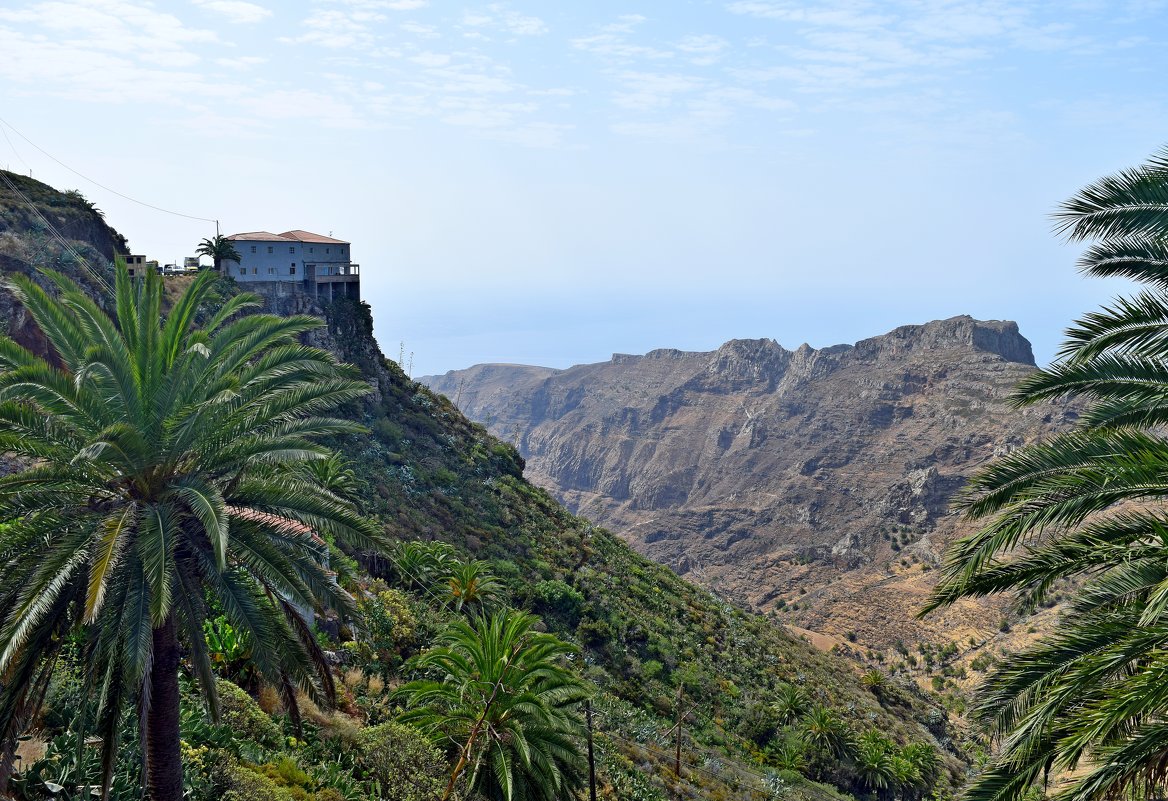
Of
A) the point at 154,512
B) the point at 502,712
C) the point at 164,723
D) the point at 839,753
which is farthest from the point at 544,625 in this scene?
the point at 154,512

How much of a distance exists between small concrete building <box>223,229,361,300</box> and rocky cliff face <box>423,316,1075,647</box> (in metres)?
58.1

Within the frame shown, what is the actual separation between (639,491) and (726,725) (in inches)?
5497

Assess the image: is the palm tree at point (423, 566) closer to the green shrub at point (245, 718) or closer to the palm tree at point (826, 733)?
the green shrub at point (245, 718)

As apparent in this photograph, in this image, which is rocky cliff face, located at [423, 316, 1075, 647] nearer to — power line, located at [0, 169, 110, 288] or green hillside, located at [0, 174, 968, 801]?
green hillside, located at [0, 174, 968, 801]

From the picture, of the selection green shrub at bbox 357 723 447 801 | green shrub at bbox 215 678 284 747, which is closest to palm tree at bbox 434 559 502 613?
green shrub at bbox 357 723 447 801

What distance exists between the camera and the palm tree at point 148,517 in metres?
9.80

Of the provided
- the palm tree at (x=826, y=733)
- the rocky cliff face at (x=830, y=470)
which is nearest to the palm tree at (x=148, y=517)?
the palm tree at (x=826, y=733)

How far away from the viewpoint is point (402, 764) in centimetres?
1602

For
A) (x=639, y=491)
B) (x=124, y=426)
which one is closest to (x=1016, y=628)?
(x=124, y=426)

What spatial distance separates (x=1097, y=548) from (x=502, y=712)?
10.6m

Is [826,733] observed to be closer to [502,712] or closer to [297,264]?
A: [502,712]

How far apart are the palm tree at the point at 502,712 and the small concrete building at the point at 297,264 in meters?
39.1

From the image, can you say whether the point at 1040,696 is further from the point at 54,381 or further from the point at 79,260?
the point at 79,260

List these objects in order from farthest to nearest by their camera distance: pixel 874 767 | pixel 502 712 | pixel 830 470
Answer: pixel 830 470 → pixel 874 767 → pixel 502 712
